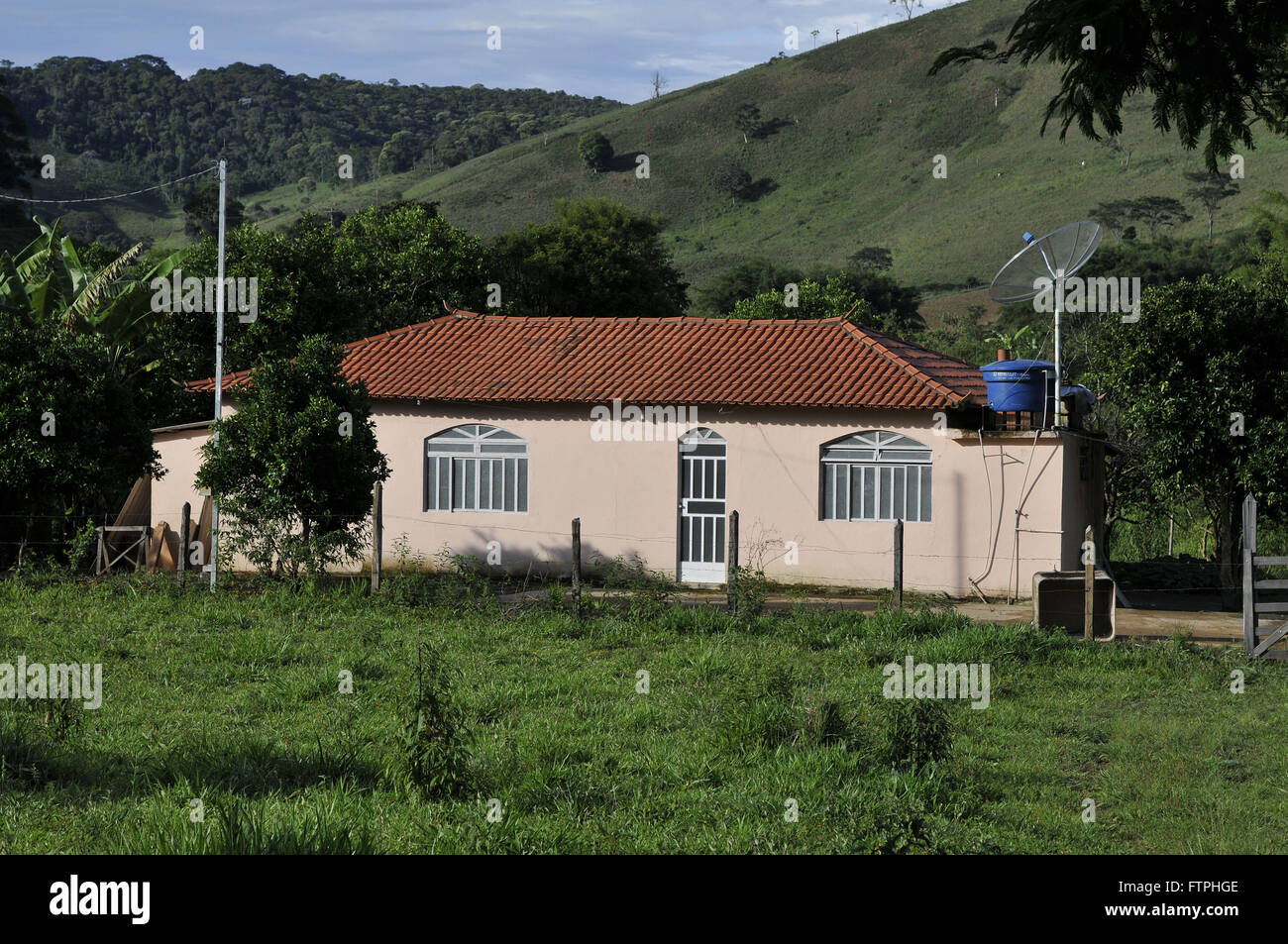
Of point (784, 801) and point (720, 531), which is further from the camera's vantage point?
point (720, 531)

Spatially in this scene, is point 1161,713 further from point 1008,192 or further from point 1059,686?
point 1008,192

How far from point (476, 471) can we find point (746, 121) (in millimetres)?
115968

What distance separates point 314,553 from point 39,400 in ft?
17.4

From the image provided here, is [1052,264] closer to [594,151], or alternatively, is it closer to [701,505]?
[701,505]

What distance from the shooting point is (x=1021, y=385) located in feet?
62.5

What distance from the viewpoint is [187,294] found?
26.6 metres

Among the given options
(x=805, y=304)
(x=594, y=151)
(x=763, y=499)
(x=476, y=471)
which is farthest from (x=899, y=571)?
(x=594, y=151)

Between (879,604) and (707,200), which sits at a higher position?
(707,200)

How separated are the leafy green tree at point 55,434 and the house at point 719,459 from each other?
242 centimetres

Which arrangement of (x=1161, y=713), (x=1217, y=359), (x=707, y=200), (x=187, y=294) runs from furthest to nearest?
(x=707, y=200)
(x=187, y=294)
(x=1217, y=359)
(x=1161, y=713)

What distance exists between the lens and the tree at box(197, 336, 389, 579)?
1780 cm

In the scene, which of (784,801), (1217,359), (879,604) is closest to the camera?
(784,801)
